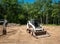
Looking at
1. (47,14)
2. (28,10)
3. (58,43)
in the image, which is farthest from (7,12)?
(58,43)

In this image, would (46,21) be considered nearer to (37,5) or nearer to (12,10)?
(37,5)

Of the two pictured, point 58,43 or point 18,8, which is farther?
point 18,8

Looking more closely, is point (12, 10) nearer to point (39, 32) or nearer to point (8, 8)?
point (8, 8)

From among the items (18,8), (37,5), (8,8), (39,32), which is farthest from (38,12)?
(39,32)

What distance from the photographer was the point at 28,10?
41656 mm

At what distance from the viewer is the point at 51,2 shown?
3991cm

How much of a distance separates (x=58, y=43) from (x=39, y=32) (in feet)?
10.8

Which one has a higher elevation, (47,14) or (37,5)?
(37,5)

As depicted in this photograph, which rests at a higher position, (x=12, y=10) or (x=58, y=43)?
(x=12, y=10)

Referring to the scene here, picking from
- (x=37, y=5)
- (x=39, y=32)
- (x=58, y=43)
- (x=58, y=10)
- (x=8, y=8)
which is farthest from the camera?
(x=37, y=5)

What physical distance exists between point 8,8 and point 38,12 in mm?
7566

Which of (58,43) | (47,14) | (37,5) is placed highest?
(37,5)

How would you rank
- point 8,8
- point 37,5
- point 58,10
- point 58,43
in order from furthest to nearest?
point 37,5, point 8,8, point 58,10, point 58,43

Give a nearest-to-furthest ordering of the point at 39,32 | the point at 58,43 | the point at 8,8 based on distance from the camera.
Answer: the point at 58,43, the point at 39,32, the point at 8,8
